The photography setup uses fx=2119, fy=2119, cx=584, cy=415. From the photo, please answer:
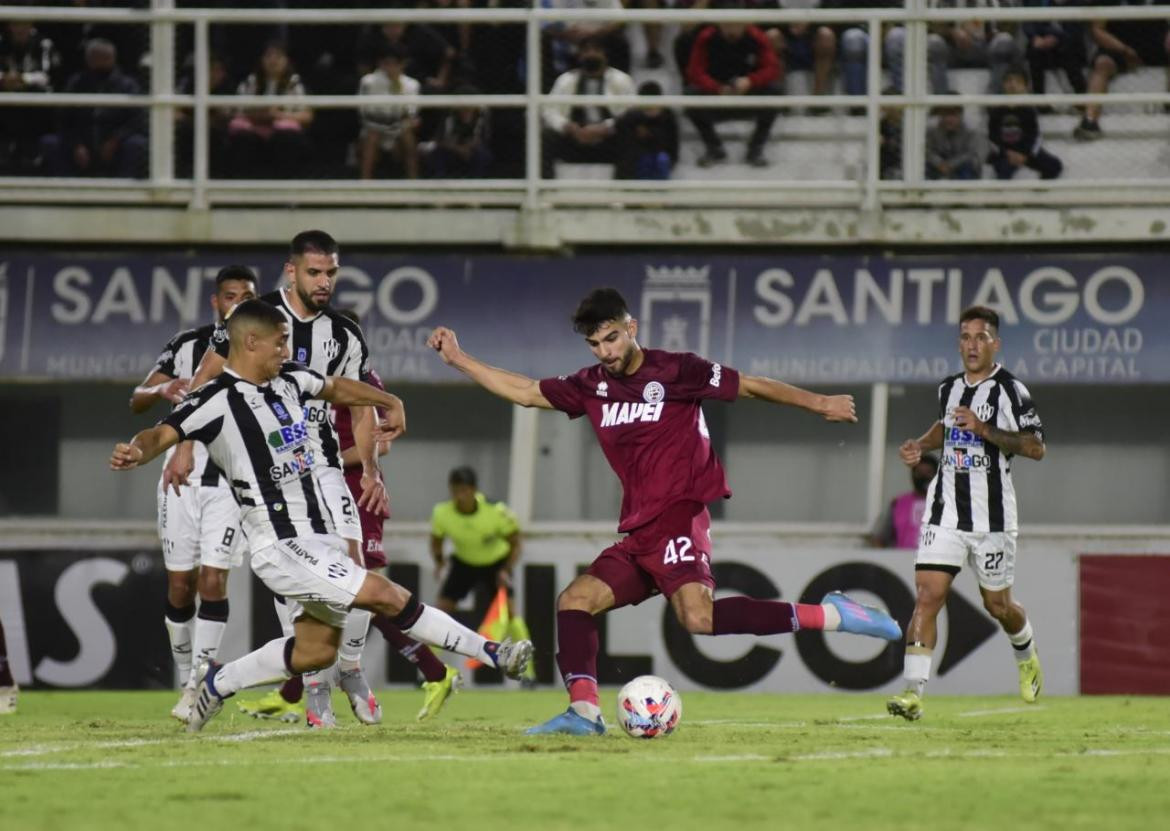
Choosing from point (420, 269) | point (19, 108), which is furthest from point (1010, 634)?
point (19, 108)

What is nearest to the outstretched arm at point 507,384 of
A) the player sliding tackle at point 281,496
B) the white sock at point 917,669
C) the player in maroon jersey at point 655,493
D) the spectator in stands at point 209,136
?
the player in maroon jersey at point 655,493

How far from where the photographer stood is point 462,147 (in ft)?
52.1

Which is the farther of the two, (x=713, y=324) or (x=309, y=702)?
(x=713, y=324)

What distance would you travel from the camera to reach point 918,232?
15469mm

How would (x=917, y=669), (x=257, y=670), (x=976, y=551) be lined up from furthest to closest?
(x=976, y=551) → (x=917, y=669) → (x=257, y=670)

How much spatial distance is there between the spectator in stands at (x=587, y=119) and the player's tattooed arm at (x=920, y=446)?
4970 mm

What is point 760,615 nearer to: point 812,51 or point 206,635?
point 206,635

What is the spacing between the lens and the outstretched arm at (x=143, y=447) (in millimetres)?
8023

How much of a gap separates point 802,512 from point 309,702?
670 cm

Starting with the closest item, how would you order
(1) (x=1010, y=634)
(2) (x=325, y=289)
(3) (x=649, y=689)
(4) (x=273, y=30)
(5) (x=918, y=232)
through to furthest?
(3) (x=649, y=689), (2) (x=325, y=289), (1) (x=1010, y=634), (5) (x=918, y=232), (4) (x=273, y=30)

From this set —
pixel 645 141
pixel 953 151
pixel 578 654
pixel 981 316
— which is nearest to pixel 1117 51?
pixel 953 151

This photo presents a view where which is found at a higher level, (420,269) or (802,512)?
(420,269)

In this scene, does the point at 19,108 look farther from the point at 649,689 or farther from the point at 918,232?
the point at 649,689

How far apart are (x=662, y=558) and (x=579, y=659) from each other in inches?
21.8
